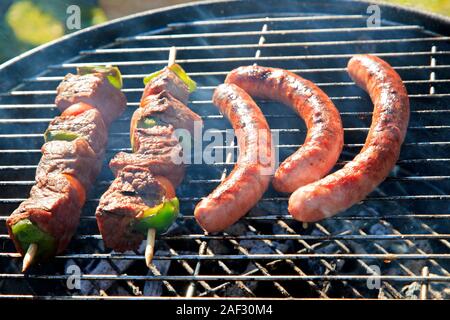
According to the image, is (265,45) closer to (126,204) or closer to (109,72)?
(109,72)

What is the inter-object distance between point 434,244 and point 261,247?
1.21m

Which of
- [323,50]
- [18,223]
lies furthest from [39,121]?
[323,50]

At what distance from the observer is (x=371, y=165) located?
129 inches

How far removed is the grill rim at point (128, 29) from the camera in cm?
449

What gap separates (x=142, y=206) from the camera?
3.23m

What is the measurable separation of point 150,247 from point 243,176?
0.70 metres

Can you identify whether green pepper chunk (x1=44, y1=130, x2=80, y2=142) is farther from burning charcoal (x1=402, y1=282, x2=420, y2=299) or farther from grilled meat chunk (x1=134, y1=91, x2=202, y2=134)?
burning charcoal (x1=402, y1=282, x2=420, y2=299)

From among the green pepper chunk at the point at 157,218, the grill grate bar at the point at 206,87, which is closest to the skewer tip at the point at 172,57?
the grill grate bar at the point at 206,87

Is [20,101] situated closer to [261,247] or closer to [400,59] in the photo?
[261,247]

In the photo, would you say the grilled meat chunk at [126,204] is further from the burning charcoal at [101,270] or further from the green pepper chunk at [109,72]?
the green pepper chunk at [109,72]

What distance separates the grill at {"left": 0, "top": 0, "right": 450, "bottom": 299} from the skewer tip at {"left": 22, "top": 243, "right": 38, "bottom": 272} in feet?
0.33

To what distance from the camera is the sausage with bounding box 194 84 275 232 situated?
10.4ft

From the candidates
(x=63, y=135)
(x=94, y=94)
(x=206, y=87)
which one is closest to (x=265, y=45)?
(x=206, y=87)

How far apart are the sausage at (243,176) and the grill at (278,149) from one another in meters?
0.16
